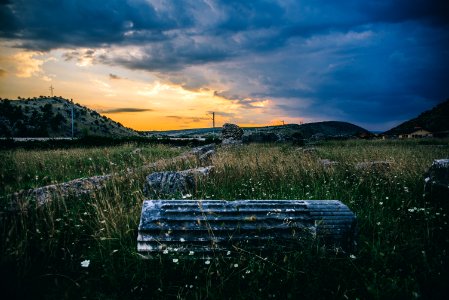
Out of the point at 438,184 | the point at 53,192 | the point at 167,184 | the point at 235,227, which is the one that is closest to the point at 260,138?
the point at 438,184

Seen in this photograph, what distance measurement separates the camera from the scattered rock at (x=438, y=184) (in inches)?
184

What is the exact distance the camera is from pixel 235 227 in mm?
3074

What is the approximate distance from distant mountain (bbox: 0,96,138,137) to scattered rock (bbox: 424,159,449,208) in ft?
132

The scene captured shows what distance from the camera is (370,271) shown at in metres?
2.72

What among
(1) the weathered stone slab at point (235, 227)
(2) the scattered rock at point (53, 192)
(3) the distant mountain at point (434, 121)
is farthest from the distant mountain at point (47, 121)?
(3) the distant mountain at point (434, 121)

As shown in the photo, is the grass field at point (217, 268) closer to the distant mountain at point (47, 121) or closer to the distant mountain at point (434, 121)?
the distant mountain at point (47, 121)

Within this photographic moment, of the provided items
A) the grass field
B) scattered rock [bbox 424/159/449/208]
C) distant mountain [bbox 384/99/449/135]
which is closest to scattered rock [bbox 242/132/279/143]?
scattered rock [bbox 424/159/449/208]

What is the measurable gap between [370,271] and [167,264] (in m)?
2.11

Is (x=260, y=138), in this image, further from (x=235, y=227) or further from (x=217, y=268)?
(x=217, y=268)

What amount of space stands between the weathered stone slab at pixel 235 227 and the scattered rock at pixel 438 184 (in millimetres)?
2766

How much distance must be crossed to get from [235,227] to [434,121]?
2908 inches

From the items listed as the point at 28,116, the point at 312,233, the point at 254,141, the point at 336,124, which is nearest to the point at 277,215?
the point at 312,233

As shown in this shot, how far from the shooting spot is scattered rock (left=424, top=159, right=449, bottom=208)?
4680 mm

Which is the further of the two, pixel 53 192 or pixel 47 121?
pixel 47 121
